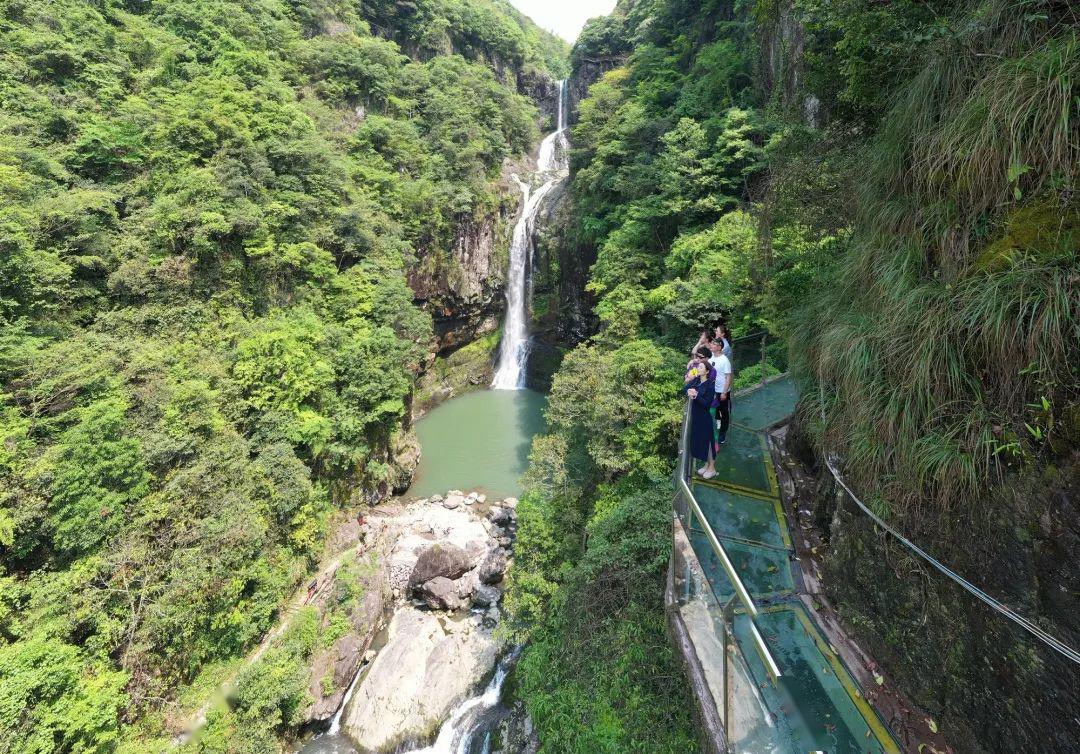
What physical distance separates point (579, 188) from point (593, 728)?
2114 cm

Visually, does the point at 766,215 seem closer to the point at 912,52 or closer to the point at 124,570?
the point at 912,52

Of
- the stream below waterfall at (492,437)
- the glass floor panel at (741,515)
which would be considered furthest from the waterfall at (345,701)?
the glass floor panel at (741,515)

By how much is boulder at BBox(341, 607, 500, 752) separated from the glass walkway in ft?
27.5

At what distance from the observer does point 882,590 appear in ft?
10.8

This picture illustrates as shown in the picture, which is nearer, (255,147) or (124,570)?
(124,570)

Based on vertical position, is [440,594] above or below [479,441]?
below

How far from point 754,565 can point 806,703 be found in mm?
1343

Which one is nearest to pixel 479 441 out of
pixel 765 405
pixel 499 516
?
pixel 499 516

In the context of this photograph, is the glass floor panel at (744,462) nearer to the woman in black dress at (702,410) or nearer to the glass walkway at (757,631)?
the glass walkway at (757,631)

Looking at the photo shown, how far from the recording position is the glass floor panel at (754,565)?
3668 mm

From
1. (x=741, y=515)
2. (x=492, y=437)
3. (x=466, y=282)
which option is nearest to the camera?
(x=741, y=515)

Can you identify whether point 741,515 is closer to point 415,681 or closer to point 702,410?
point 702,410

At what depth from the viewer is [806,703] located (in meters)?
2.93

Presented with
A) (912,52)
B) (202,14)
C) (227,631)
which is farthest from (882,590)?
(202,14)
